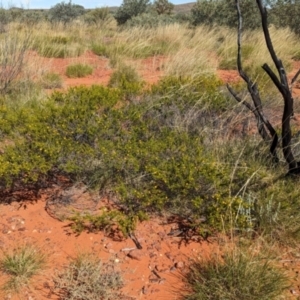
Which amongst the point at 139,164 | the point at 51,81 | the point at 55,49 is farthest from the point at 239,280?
A: the point at 55,49

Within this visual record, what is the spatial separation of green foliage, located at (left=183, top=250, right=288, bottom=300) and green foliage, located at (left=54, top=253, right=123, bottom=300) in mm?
476

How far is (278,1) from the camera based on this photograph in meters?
12.3

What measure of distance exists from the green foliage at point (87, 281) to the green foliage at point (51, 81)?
4.77 meters

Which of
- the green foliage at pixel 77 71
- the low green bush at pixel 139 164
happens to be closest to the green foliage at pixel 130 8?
the green foliage at pixel 77 71

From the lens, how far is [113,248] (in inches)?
104

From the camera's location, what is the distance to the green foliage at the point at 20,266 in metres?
2.26

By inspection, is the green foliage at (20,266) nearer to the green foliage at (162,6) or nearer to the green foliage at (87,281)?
the green foliage at (87,281)

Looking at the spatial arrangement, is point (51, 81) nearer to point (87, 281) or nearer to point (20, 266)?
point (20, 266)

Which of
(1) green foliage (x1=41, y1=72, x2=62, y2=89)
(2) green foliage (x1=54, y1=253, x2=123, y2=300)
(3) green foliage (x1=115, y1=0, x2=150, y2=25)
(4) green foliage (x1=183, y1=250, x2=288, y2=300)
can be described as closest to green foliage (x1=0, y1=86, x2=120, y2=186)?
(2) green foliage (x1=54, y1=253, x2=123, y2=300)

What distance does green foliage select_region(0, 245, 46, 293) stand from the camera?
2258mm

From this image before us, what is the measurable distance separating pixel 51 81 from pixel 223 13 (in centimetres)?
943

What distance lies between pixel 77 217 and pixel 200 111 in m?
2.15

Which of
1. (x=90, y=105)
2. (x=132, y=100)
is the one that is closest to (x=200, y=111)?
(x=132, y=100)

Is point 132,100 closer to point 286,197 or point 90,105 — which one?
point 90,105
